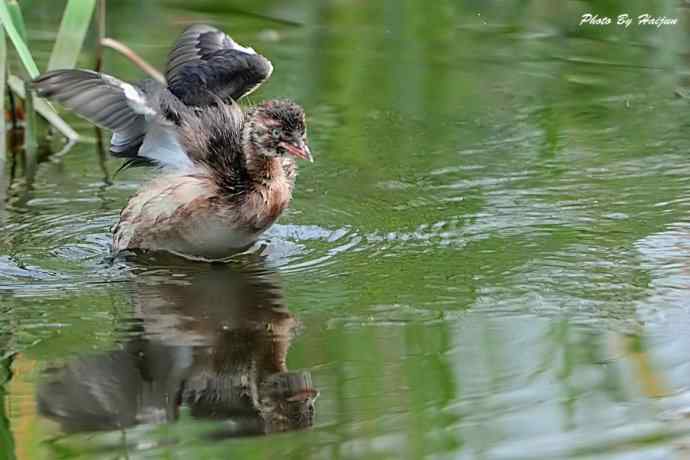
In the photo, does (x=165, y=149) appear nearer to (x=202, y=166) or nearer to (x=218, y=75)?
(x=202, y=166)

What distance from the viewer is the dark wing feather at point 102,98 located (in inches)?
269

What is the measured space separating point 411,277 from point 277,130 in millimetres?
1170

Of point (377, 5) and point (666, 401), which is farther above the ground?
point (377, 5)

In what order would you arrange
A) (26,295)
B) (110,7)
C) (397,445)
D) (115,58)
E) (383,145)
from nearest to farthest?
(397,445) < (26,295) < (383,145) < (115,58) < (110,7)

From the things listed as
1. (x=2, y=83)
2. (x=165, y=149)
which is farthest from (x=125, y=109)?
(x=2, y=83)

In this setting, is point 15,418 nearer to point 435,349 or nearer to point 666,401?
point 435,349

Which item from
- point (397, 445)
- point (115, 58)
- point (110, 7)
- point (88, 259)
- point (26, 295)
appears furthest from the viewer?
point (110, 7)

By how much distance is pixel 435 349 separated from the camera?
5.77 m

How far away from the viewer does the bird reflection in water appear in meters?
5.22

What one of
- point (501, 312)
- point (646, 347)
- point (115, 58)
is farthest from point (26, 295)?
point (115, 58)

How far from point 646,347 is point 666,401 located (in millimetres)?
562

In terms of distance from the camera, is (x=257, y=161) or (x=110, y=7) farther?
(x=110, y=7)

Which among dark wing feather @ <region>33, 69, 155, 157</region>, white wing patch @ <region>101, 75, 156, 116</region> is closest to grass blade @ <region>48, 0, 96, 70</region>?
dark wing feather @ <region>33, 69, 155, 157</region>

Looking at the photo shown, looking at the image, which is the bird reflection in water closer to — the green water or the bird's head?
the green water
